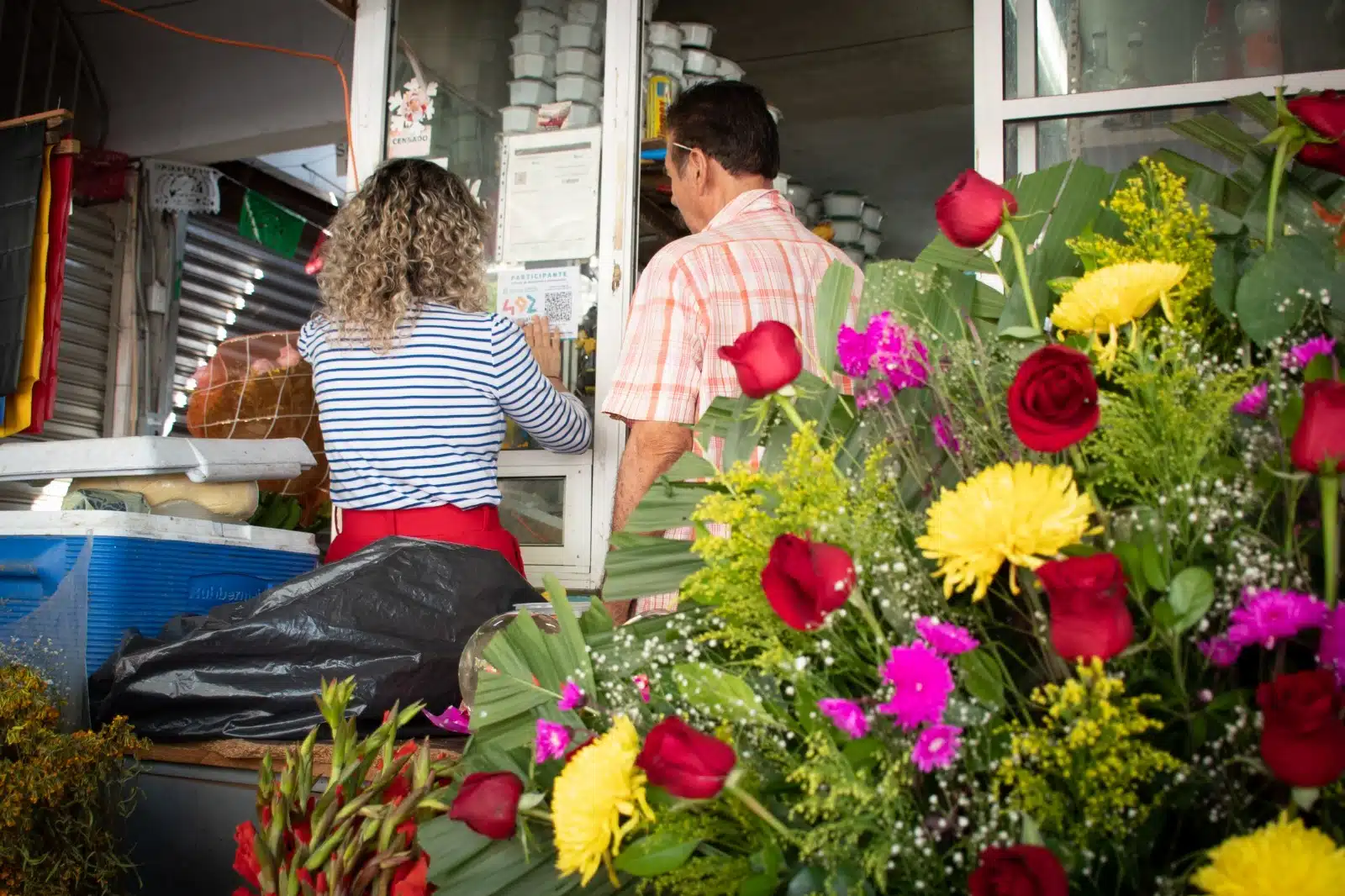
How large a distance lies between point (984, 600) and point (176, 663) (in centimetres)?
158

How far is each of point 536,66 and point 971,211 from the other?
9.41 ft

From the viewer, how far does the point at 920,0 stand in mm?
4621

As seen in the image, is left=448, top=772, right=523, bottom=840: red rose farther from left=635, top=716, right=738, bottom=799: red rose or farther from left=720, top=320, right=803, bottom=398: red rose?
left=720, top=320, right=803, bottom=398: red rose

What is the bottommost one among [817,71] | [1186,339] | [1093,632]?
[1093,632]

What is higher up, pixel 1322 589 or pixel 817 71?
pixel 817 71

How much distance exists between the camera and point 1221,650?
0.53 meters

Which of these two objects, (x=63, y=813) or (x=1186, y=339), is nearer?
(x=1186, y=339)

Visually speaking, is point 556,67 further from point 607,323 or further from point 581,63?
point 607,323

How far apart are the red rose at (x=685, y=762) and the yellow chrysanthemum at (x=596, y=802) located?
0.13 feet

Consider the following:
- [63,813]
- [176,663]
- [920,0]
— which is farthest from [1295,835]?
[920,0]

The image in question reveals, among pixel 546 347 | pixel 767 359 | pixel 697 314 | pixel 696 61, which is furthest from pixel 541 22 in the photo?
pixel 767 359

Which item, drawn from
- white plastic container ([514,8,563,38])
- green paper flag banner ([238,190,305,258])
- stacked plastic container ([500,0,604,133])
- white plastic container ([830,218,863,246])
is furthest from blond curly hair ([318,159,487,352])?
green paper flag banner ([238,190,305,258])

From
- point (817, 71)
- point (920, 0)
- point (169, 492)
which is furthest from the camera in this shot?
point (817, 71)

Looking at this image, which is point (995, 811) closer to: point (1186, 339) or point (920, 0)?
point (1186, 339)
